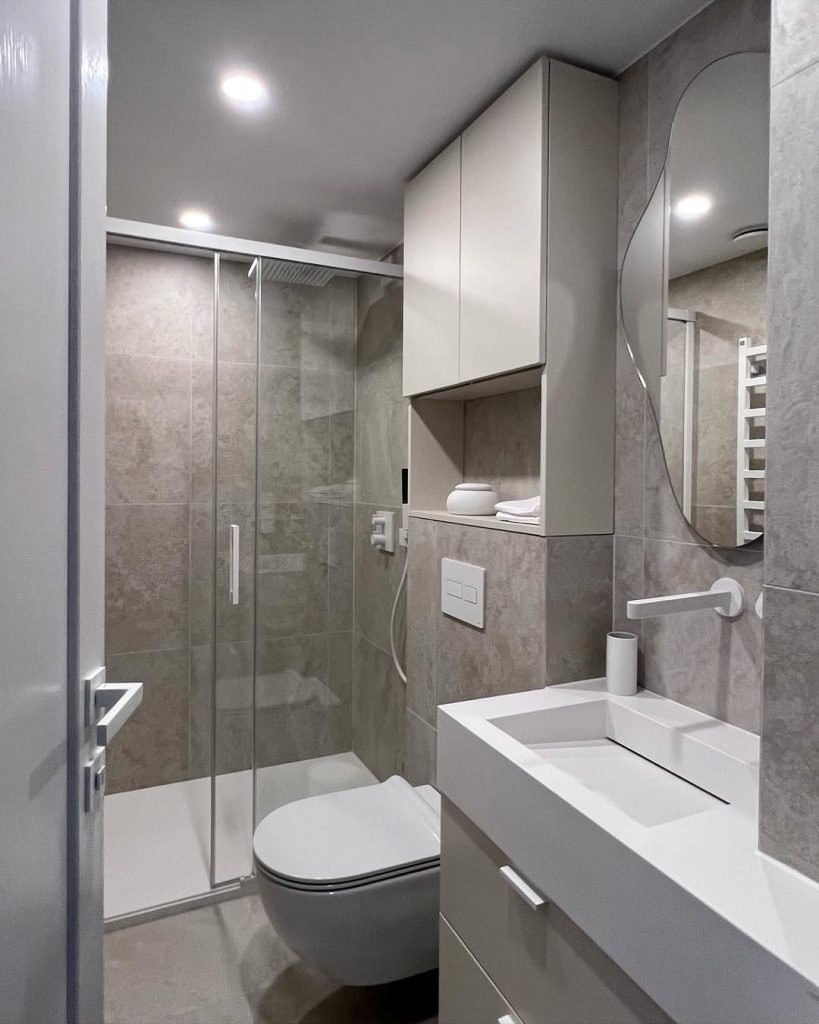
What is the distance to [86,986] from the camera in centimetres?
87

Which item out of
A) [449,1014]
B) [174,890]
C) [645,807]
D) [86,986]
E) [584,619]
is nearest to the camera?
[86,986]

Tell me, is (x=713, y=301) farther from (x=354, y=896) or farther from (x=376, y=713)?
(x=376, y=713)

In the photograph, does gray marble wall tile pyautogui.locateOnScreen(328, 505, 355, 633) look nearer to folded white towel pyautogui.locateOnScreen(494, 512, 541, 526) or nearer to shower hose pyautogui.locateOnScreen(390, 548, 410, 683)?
shower hose pyautogui.locateOnScreen(390, 548, 410, 683)

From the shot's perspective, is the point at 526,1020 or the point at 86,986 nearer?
the point at 86,986

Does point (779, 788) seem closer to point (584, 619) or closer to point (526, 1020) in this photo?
point (526, 1020)

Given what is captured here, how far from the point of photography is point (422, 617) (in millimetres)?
2232

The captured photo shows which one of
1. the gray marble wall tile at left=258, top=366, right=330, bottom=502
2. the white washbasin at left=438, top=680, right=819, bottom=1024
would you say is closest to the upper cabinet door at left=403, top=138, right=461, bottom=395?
the gray marble wall tile at left=258, top=366, right=330, bottom=502

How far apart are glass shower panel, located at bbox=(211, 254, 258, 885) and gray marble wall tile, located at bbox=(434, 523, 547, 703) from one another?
2.18 feet

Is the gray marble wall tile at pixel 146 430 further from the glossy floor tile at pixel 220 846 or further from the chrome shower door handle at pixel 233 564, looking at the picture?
the glossy floor tile at pixel 220 846

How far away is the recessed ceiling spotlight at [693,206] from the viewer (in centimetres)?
141

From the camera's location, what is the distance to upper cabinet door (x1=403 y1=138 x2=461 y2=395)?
6.39 ft

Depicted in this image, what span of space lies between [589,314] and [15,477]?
1.37 meters

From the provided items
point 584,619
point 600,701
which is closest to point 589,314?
point 584,619

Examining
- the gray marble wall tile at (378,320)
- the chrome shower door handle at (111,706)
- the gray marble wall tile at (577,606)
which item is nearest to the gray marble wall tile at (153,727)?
the gray marble wall tile at (378,320)
